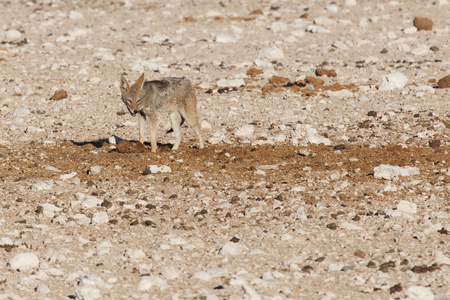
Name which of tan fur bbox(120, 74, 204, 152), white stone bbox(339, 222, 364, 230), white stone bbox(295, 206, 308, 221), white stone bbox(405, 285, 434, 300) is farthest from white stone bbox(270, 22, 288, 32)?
white stone bbox(405, 285, 434, 300)

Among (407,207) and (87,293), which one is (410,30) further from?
(87,293)

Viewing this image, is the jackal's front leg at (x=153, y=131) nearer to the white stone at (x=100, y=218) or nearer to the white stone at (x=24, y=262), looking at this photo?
the white stone at (x=100, y=218)

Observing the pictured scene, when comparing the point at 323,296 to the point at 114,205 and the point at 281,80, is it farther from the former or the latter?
the point at 281,80

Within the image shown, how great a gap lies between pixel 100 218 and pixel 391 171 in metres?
4.34

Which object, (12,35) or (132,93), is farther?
(12,35)

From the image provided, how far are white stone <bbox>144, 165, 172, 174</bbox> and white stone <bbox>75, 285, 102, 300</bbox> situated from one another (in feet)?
12.1

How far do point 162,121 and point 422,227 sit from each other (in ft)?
22.9

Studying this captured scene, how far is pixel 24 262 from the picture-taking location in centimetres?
663

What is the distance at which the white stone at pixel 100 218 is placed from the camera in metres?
7.84

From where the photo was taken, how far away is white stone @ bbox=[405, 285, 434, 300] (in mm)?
6023

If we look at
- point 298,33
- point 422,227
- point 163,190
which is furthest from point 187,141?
point 298,33

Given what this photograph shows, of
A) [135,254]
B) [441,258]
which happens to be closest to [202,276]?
[135,254]

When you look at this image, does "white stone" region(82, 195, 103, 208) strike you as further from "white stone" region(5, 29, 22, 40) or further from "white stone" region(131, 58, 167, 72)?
"white stone" region(5, 29, 22, 40)

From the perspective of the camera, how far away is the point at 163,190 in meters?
8.96
